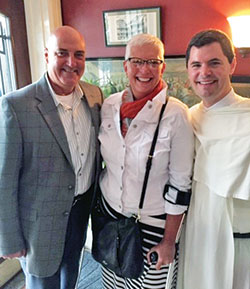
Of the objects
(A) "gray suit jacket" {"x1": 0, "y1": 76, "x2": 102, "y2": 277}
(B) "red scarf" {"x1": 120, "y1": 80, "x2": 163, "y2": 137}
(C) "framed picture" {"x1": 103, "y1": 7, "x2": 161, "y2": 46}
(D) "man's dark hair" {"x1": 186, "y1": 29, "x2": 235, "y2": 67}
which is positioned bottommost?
(A) "gray suit jacket" {"x1": 0, "y1": 76, "x2": 102, "y2": 277}

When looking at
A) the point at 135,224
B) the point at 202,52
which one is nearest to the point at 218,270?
the point at 135,224

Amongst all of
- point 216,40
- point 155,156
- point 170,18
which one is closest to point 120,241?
point 155,156

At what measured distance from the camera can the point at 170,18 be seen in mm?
1890

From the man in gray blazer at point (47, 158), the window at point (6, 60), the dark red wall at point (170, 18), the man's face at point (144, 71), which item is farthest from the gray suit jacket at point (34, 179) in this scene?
the dark red wall at point (170, 18)

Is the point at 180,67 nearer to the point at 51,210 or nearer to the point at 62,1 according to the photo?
the point at 62,1

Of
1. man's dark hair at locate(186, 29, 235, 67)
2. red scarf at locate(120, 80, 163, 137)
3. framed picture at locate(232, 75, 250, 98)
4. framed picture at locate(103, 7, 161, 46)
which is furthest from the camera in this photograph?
framed picture at locate(103, 7, 161, 46)

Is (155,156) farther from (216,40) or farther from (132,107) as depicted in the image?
(216,40)

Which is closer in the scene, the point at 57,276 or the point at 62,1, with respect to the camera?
the point at 57,276

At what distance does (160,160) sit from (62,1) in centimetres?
151

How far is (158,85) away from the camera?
1.32 meters

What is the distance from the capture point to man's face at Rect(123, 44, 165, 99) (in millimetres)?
1245

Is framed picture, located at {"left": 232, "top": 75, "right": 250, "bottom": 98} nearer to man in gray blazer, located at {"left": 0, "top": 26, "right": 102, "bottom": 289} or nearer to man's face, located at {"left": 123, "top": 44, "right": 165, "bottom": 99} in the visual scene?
man's face, located at {"left": 123, "top": 44, "right": 165, "bottom": 99}

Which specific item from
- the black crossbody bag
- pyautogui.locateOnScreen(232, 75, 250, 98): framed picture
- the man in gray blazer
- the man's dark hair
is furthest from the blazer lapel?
pyautogui.locateOnScreen(232, 75, 250, 98): framed picture

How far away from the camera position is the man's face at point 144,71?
125 centimetres
